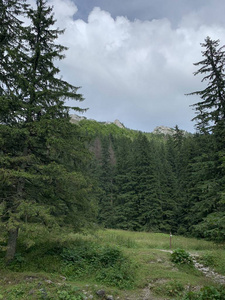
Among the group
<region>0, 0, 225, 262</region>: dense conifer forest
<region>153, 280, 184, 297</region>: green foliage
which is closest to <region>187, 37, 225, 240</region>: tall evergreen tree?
<region>0, 0, 225, 262</region>: dense conifer forest

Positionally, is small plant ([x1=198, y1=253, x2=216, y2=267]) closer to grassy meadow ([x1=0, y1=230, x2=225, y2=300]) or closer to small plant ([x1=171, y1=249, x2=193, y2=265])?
grassy meadow ([x1=0, y1=230, x2=225, y2=300])

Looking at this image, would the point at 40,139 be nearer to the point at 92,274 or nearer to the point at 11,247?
the point at 11,247

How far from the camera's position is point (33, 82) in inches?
345

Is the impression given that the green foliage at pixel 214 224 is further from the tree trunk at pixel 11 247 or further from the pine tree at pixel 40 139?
the tree trunk at pixel 11 247

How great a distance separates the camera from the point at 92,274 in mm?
7727

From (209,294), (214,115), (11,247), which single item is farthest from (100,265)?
(214,115)

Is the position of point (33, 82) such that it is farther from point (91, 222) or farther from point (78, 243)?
point (78, 243)

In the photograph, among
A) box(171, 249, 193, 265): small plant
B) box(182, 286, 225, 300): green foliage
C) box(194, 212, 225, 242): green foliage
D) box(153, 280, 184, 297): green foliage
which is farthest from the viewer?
box(171, 249, 193, 265): small plant

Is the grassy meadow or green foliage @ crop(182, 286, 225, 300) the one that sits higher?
green foliage @ crop(182, 286, 225, 300)

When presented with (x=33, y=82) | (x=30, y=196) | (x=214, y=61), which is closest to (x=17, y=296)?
(x=30, y=196)

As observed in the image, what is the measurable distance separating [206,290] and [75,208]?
578 cm

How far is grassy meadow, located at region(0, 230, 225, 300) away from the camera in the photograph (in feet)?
20.1

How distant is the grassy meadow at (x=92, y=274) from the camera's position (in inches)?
241

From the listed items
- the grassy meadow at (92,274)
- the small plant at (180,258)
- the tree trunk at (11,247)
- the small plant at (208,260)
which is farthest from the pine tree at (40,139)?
the small plant at (208,260)
